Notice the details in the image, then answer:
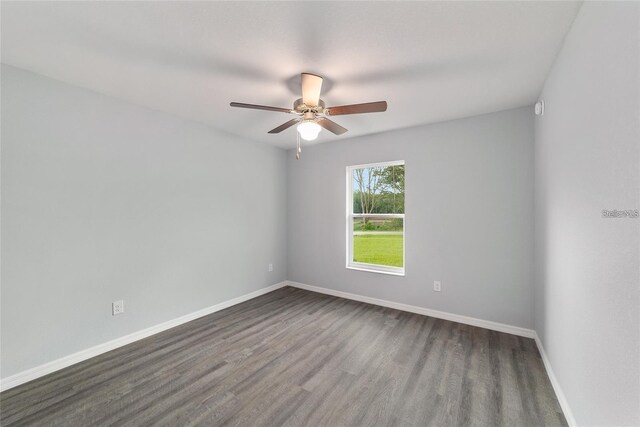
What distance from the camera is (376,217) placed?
396cm

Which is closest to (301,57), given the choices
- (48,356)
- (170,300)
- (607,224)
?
(607,224)

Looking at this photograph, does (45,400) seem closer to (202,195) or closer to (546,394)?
(202,195)

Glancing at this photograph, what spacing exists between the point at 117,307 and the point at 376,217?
130 inches

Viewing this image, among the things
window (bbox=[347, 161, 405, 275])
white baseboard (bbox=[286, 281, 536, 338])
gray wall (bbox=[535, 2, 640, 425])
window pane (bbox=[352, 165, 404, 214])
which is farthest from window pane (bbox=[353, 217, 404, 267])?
gray wall (bbox=[535, 2, 640, 425])

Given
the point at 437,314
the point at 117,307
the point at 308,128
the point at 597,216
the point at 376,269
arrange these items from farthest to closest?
the point at 376,269 < the point at 437,314 < the point at 117,307 < the point at 308,128 < the point at 597,216

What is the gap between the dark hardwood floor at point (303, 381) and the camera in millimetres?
1730

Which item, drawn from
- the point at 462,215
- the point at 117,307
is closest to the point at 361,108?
the point at 462,215

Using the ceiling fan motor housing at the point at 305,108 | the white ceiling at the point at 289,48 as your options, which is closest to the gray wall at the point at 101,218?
the white ceiling at the point at 289,48

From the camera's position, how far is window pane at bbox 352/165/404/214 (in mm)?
3764

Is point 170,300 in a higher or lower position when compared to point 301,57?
lower

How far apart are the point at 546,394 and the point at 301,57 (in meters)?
3.05

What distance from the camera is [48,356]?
2.19 m

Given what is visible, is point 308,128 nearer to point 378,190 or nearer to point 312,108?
point 312,108

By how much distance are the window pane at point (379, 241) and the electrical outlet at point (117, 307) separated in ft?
9.81
